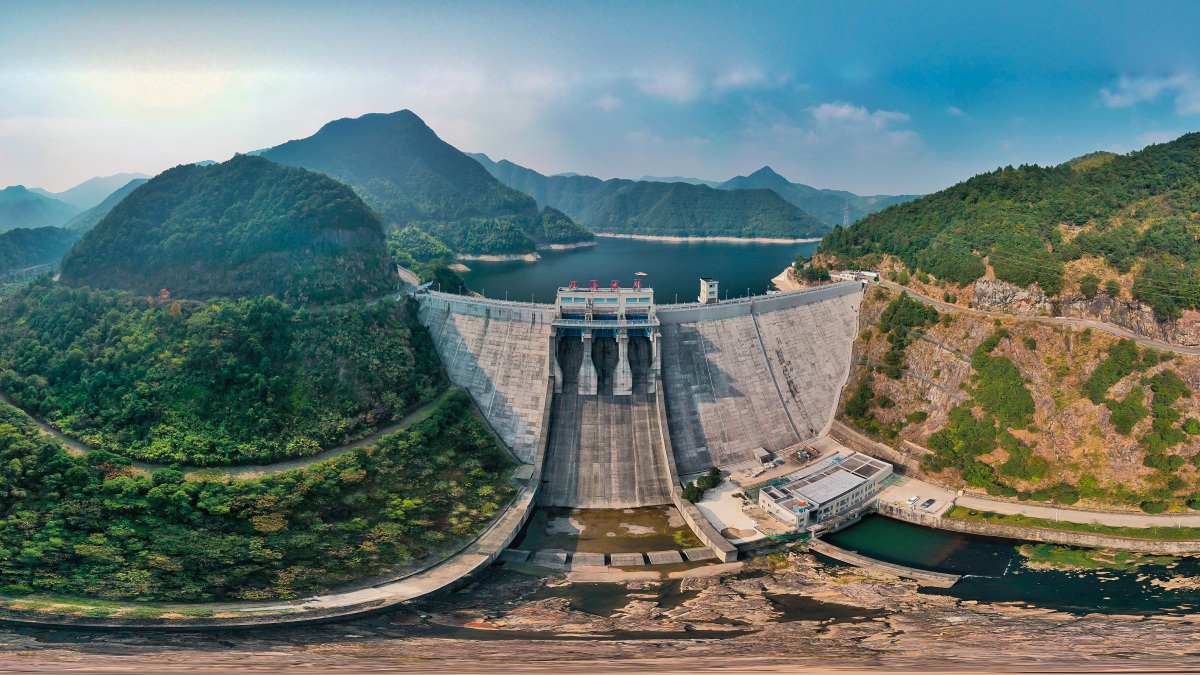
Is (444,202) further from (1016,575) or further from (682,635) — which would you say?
(1016,575)

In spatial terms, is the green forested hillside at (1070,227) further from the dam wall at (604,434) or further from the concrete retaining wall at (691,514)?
the dam wall at (604,434)

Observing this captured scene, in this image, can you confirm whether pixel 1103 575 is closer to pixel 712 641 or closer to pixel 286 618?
pixel 712 641

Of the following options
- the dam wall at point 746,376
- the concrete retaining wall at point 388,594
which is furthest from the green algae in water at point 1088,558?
the concrete retaining wall at point 388,594

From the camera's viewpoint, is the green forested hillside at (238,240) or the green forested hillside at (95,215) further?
the green forested hillside at (95,215)

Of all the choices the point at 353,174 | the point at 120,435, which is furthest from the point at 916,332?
the point at 353,174

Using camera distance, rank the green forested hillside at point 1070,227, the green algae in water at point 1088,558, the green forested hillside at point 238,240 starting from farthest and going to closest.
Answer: the green forested hillside at point 238,240, the green forested hillside at point 1070,227, the green algae in water at point 1088,558

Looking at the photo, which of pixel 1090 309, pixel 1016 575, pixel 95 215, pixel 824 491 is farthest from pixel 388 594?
pixel 95 215
